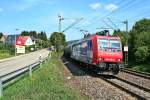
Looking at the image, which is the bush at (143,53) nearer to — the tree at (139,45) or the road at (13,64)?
the tree at (139,45)

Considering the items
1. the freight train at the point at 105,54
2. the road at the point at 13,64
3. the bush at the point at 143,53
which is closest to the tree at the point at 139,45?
the bush at the point at 143,53

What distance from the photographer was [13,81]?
1817 cm

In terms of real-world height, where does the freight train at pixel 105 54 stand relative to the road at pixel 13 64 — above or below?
above

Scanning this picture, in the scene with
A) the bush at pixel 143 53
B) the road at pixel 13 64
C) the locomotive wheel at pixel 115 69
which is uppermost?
the bush at pixel 143 53

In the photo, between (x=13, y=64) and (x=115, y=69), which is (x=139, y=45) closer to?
(x=13, y=64)

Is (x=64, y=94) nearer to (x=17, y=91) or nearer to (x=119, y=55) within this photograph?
(x=17, y=91)

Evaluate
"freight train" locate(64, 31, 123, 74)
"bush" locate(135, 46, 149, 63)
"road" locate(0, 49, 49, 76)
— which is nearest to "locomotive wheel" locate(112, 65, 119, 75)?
"freight train" locate(64, 31, 123, 74)

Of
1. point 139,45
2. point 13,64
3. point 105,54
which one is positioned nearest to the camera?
point 105,54

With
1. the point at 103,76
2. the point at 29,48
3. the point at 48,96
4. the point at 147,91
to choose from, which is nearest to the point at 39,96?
the point at 48,96

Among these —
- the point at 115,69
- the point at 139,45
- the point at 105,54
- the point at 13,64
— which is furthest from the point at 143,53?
the point at 13,64

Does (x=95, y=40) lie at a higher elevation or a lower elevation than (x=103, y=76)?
higher

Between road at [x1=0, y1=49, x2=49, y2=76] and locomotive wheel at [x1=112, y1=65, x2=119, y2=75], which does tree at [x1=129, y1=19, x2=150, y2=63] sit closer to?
road at [x1=0, y1=49, x2=49, y2=76]

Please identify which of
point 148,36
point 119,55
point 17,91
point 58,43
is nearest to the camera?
point 17,91

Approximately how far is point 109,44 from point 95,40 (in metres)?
1.08
